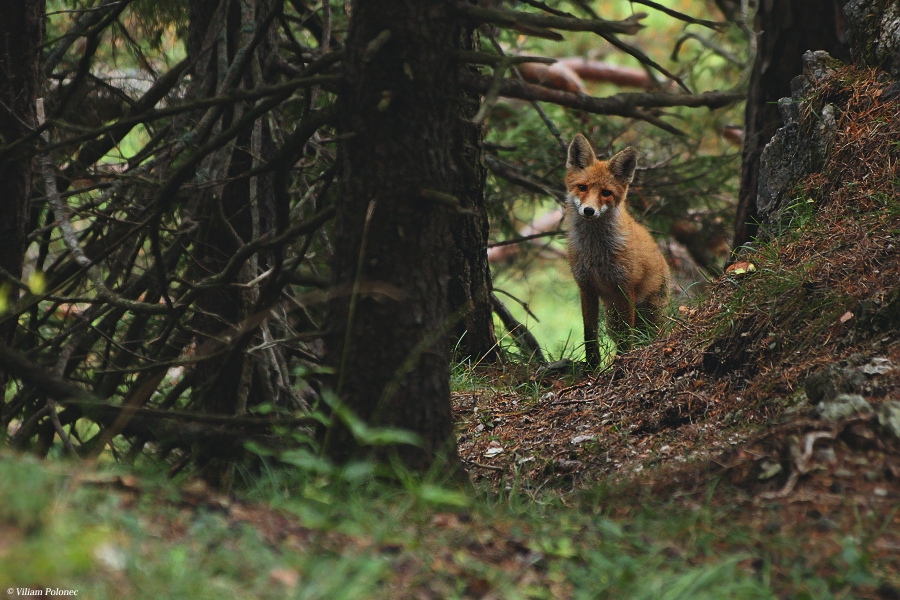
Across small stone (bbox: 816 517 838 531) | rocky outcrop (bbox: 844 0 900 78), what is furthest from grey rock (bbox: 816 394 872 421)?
rocky outcrop (bbox: 844 0 900 78)

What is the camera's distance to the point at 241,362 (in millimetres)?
3773

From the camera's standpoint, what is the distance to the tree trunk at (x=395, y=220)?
9.91ft

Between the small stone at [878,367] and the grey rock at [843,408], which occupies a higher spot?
the small stone at [878,367]

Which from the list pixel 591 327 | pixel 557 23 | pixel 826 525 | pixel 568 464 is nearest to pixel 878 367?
pixel 826 525

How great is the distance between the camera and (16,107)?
4.42m

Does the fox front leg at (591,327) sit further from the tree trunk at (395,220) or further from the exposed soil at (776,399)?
the tree trunk at (395,220)

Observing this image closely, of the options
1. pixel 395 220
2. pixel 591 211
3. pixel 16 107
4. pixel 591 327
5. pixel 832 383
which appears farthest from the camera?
pixel 591 211

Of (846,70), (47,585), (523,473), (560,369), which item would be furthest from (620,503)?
(846,70)

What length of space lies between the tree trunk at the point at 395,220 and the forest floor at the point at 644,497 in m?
0.34

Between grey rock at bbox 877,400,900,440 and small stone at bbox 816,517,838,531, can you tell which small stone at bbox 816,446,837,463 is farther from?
small stone at bbox 816,517,838,531

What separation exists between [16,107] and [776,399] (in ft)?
13.7

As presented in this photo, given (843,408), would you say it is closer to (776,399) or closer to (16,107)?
(776,399)

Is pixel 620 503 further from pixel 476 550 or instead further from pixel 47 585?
pixel 47 585

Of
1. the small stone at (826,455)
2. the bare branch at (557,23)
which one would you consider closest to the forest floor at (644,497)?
the small stone at (826,455)
